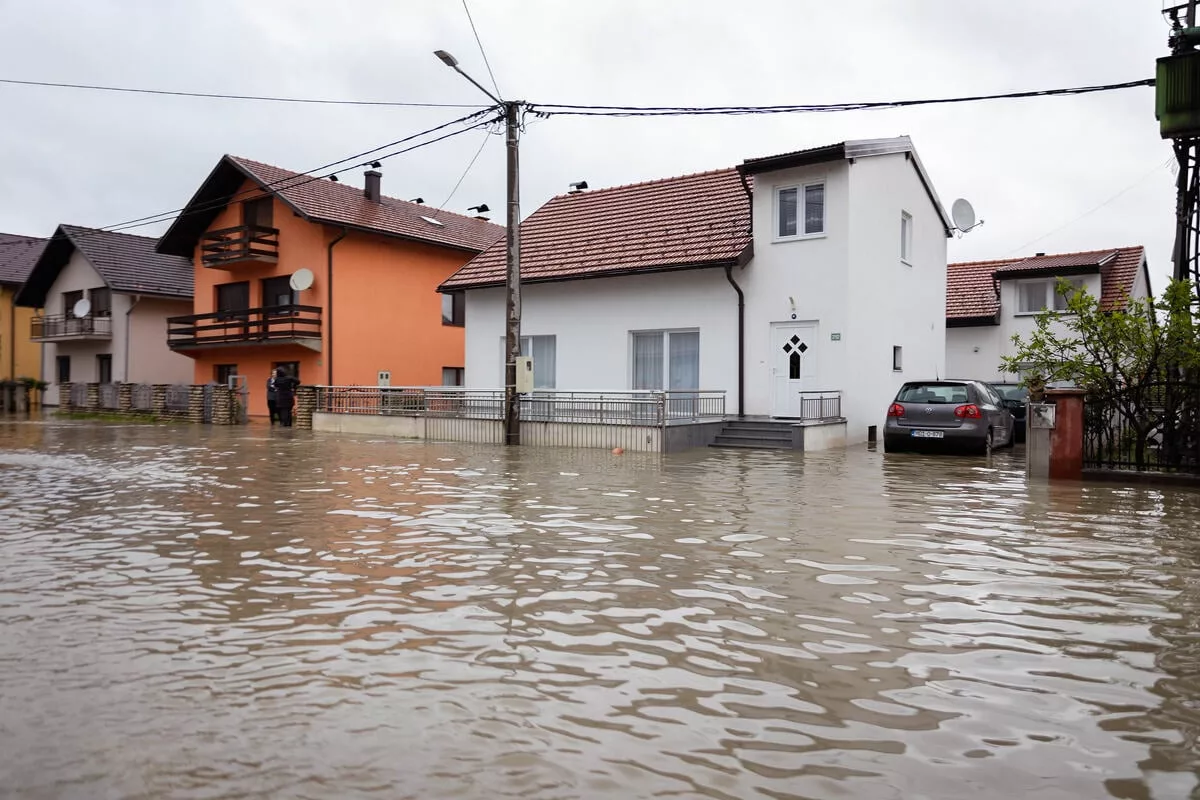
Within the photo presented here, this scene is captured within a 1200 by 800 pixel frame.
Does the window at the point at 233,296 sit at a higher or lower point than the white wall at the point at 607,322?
higher

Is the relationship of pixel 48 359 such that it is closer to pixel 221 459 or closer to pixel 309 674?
pixel 221 459

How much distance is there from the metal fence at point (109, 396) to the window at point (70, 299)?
20.5 feet

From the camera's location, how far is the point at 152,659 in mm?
4609

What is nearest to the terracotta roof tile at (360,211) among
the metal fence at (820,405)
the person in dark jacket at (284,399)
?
the person in dark jacket at (284,399)

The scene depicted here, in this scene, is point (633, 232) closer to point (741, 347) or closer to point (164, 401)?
point (741, 347)

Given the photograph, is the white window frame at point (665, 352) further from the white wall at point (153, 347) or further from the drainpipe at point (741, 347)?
the white wall at point (153, 347)

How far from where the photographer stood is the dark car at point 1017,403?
21.3 m

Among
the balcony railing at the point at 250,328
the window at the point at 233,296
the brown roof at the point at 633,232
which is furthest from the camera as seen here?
the window at the point at 233,296

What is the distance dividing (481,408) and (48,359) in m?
32.3

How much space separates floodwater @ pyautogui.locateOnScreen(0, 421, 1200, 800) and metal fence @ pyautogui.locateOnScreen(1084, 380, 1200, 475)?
2.80 metres

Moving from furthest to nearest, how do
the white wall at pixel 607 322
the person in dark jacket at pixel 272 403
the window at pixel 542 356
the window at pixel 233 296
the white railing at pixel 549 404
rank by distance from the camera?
the window at pixel 233 296 → the person in dark jacket at pixel 272 403 → the window at pixel 542 356 → the white wall at pixel 607 322 → the white railing at pixel 549 404

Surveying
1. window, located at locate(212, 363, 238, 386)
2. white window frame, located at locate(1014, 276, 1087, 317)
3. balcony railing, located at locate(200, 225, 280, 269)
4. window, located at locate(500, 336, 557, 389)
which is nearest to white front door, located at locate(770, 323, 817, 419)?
window, located at locate(500, 336, 557, 389)

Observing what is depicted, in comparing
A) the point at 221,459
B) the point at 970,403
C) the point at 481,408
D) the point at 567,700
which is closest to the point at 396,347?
the point at 481,408

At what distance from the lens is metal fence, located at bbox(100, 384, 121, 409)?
35250 millimetres
